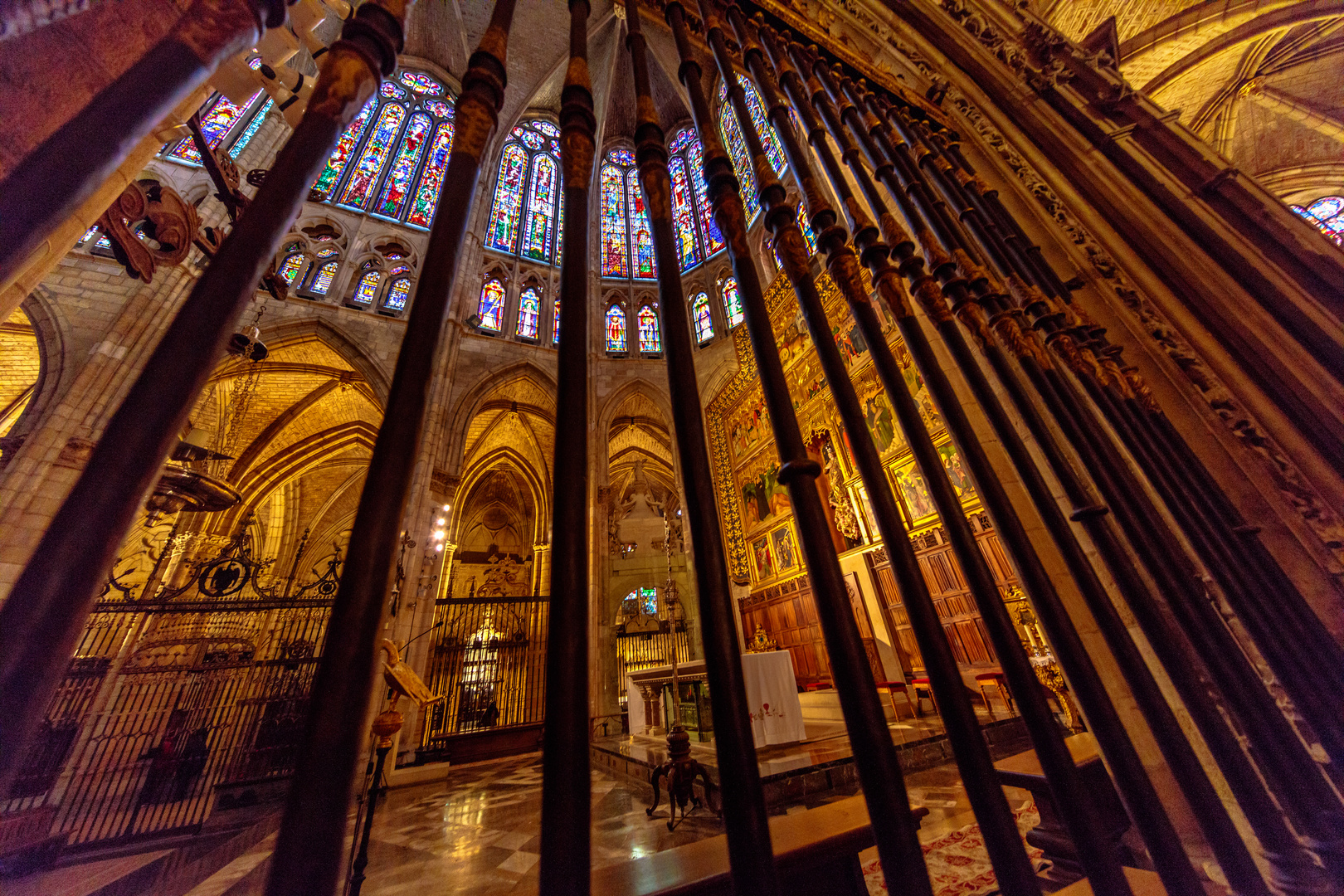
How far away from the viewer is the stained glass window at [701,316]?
11570 mm

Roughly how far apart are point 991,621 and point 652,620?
12.4m

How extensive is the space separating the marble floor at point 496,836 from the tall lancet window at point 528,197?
34.7 ft

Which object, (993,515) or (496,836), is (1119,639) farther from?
(496,836)

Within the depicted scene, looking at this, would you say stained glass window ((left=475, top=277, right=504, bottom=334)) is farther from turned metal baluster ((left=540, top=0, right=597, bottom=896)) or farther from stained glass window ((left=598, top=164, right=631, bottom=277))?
turned metal baluster ((left=540, top=0, right=597, bottom=896))

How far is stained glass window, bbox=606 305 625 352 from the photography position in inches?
464

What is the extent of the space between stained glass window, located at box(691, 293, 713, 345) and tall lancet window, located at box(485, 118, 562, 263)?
358cm

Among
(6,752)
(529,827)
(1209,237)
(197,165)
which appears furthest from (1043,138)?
(197,165)

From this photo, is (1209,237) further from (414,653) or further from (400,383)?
(414,653)

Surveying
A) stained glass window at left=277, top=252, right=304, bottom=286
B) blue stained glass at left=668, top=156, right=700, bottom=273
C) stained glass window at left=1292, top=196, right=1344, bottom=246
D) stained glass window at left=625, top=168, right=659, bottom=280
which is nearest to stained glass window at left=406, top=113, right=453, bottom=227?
stained glass window at left=277, top=252, right=304, bottom=286

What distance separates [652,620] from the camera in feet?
41.4

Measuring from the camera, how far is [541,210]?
12.6 m

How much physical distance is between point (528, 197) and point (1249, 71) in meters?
13.8

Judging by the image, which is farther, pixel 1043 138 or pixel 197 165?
pixel 197 165

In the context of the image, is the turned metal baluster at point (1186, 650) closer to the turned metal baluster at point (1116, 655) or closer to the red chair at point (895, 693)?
the turned metal baluster at point (1116, 655)
